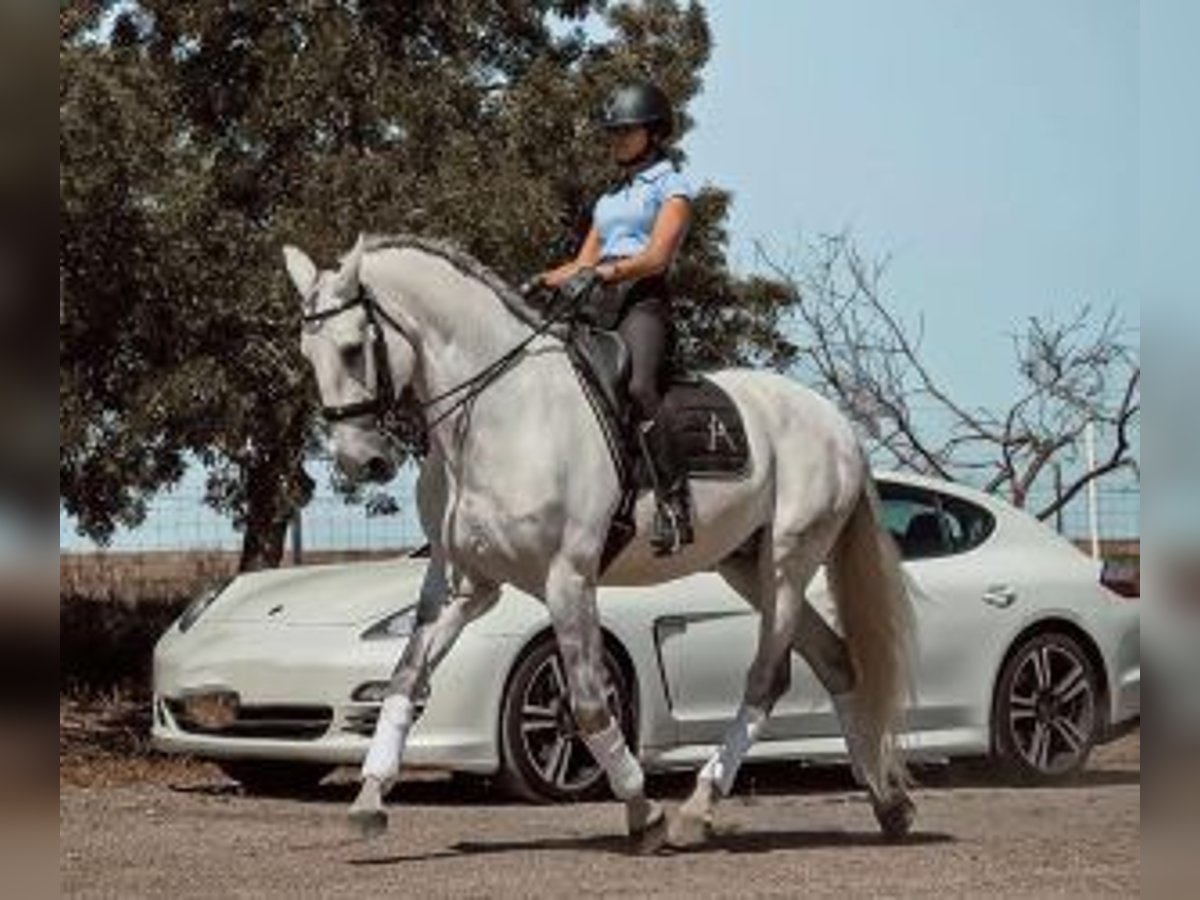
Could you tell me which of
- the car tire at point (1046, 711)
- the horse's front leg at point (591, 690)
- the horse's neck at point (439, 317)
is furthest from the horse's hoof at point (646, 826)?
the car tire at point (1046, 711)

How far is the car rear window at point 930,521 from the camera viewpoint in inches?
452

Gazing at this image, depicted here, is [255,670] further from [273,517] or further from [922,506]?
[273,517]

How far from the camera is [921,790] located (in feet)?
37.3

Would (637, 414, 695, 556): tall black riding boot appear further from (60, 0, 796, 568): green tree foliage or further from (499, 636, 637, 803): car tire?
(60, 0, 796, 568): green tree foliage


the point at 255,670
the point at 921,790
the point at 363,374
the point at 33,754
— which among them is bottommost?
the point at 921,790

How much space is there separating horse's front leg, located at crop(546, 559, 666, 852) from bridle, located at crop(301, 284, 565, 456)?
737mm

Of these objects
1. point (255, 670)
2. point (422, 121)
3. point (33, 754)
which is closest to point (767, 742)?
point (255, 670)

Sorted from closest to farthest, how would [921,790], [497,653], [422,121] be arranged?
1. [497,653]
2. [921,790]
3. [422,121]

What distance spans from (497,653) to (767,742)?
63.7 inches

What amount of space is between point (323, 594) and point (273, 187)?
5.90 meters

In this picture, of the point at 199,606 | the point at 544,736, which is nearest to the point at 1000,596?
the point at 544,736

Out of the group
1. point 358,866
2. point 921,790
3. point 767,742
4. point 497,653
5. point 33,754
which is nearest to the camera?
point 33,754

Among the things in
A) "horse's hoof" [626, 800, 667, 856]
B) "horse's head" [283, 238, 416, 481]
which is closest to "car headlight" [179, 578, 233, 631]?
"horse's head" [283, 238, 416, 481]

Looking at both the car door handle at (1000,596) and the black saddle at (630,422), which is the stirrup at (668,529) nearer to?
the black saddle at (630,422)
